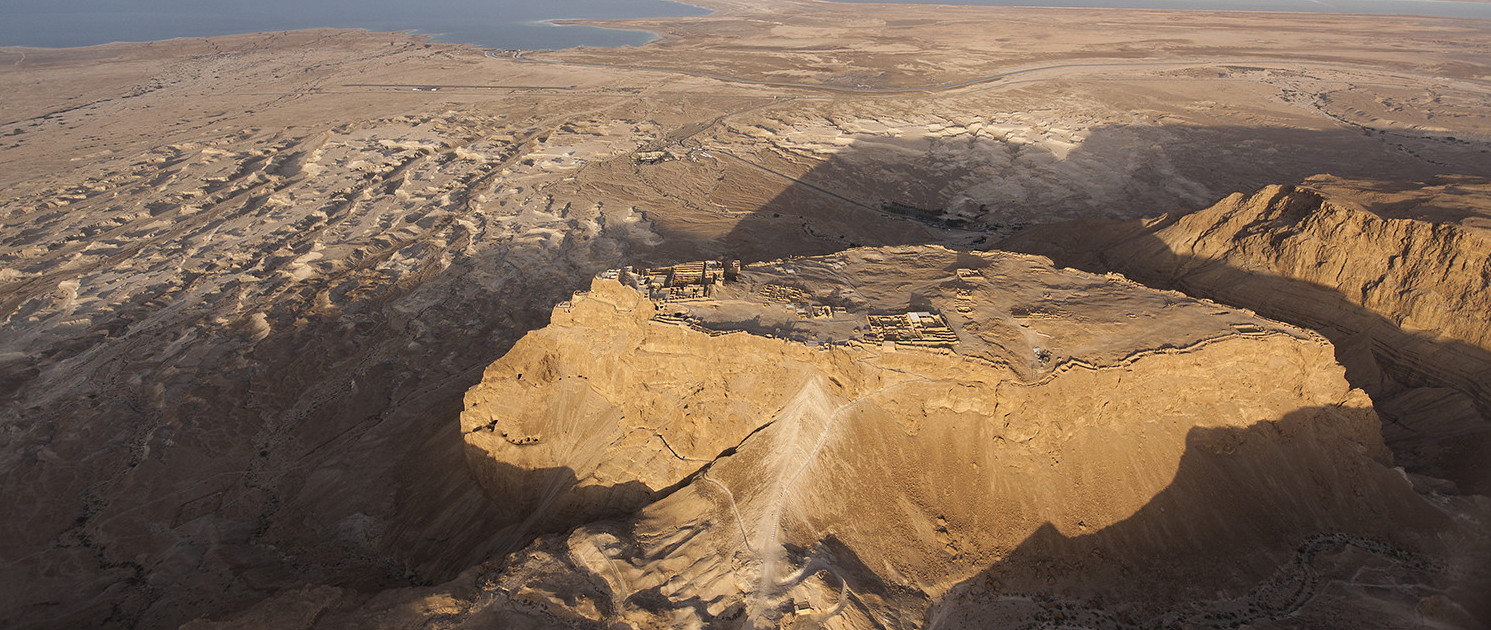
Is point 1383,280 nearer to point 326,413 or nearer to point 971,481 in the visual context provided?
point 971,481

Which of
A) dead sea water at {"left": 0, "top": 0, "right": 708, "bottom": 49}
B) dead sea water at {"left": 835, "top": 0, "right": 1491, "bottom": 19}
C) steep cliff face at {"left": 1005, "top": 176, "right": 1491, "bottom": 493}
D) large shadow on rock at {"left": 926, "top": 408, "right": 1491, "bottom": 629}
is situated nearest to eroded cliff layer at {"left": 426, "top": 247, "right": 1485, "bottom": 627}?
large shadow on rock at {"left": 926, "top": 408, "right": 1491, "bottom": 629}

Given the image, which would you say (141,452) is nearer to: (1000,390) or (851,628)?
(851,628)

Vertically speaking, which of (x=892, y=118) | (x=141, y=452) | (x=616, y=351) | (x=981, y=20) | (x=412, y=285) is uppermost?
(x=981, y=20)

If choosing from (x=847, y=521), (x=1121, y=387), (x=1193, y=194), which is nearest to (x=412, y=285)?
(x=847, y=521)

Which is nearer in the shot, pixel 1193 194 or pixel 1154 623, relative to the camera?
pixel 1154 623

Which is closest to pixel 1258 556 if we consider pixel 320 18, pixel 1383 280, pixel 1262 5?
pixel 1383 280

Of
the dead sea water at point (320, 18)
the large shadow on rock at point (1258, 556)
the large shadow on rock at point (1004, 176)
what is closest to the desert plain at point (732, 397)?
the large shadow on rock at point (1258, 556)
